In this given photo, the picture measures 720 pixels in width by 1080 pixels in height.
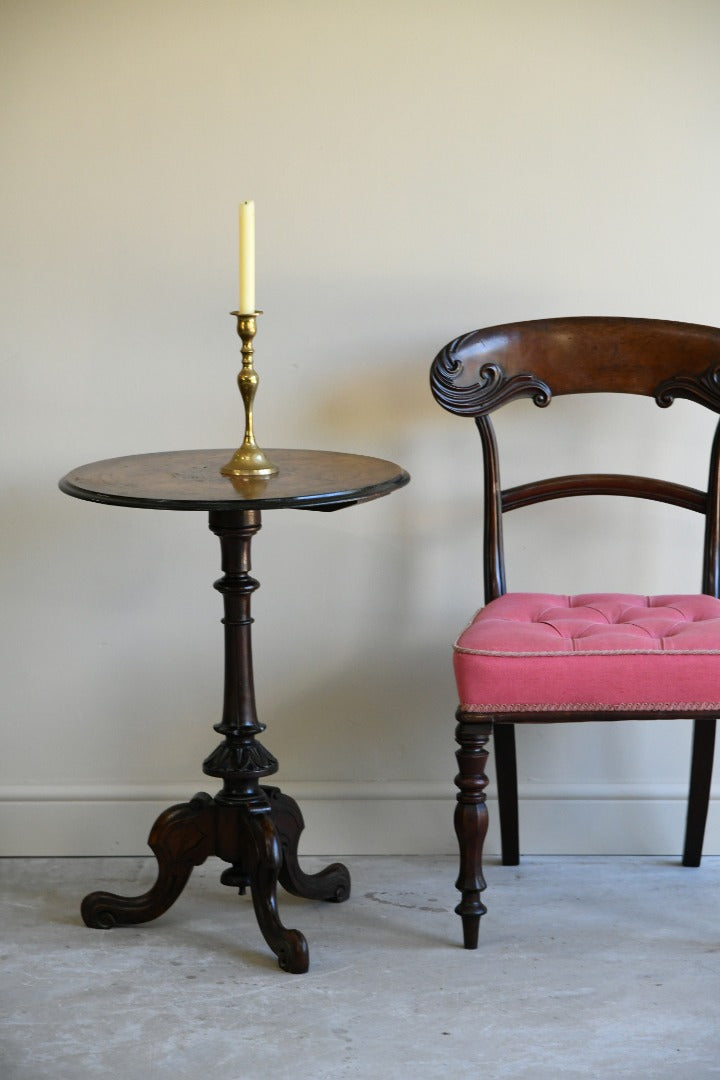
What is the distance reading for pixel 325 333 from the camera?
2.40 meters

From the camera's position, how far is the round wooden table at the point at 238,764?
192 centimetres

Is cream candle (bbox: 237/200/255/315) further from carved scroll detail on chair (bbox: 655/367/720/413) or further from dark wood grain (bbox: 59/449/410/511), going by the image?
carved scroll detail on chair (bbox: 655/367/720/413)

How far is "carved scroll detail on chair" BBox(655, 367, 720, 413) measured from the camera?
2.21m

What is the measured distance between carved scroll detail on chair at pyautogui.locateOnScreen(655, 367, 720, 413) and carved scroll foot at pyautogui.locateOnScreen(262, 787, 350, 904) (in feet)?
3.20

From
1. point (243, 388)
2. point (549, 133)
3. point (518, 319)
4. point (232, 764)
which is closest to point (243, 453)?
point (243, 388)

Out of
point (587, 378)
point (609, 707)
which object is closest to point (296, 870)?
point (609, 707)

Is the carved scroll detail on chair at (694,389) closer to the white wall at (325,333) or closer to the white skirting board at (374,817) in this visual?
the white wall at (325,333)

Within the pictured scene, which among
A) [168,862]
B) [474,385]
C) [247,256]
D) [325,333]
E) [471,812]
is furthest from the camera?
[325,333]

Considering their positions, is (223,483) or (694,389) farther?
(694,389)

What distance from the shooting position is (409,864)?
2416 millimetres

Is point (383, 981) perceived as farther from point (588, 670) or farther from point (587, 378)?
point (587, 378)

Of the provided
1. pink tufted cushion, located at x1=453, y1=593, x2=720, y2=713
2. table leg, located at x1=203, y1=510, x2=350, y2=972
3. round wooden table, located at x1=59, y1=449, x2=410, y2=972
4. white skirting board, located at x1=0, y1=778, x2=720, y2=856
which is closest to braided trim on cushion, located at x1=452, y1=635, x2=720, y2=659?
pink tufted cushion, located at x1=453, y1=593, x2=720, y2=713

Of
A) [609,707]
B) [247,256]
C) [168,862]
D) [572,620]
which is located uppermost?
[247,256]

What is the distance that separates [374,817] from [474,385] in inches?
35.0
